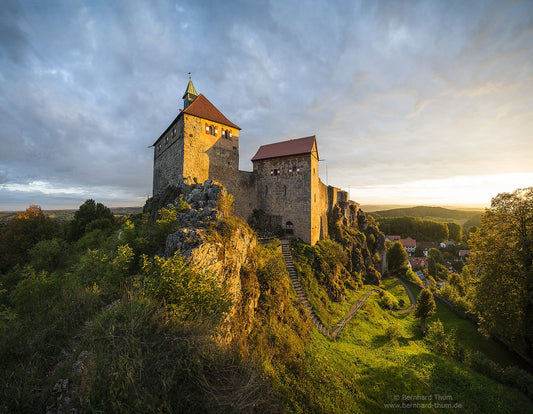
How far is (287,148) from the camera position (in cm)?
2277

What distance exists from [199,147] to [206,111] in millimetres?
4368

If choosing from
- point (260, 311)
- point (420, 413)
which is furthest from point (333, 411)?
point (260, 311)

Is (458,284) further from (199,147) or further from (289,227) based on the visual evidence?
(199,147)

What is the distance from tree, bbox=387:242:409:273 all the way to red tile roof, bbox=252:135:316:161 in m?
31.9

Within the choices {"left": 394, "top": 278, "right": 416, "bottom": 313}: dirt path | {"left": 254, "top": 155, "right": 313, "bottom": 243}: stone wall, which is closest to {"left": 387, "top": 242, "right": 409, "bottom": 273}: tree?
{"left": 394, "top": 278, "right": 416, "bottom": 313}: dirt path

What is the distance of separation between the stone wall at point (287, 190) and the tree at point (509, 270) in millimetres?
13118

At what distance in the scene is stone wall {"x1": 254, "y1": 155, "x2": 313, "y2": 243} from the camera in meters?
21.2

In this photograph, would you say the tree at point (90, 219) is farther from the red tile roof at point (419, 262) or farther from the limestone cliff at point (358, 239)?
the red tile roof at point (419, 262)

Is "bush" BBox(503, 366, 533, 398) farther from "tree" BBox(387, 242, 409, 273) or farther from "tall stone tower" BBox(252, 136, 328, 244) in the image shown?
"tree" BBox(387, 242, 409, 273)

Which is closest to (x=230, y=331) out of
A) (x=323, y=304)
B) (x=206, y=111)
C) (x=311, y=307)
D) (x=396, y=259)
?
(x=311, y=307)

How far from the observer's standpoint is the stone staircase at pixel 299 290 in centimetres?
1312

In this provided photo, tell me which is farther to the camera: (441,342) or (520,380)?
(441,342)

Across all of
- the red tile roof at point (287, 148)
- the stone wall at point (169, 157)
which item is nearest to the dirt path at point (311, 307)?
the red tile roof at point (287, 148)

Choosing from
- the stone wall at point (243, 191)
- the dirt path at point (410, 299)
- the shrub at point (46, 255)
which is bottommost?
the dirt path at point (410, 299)
